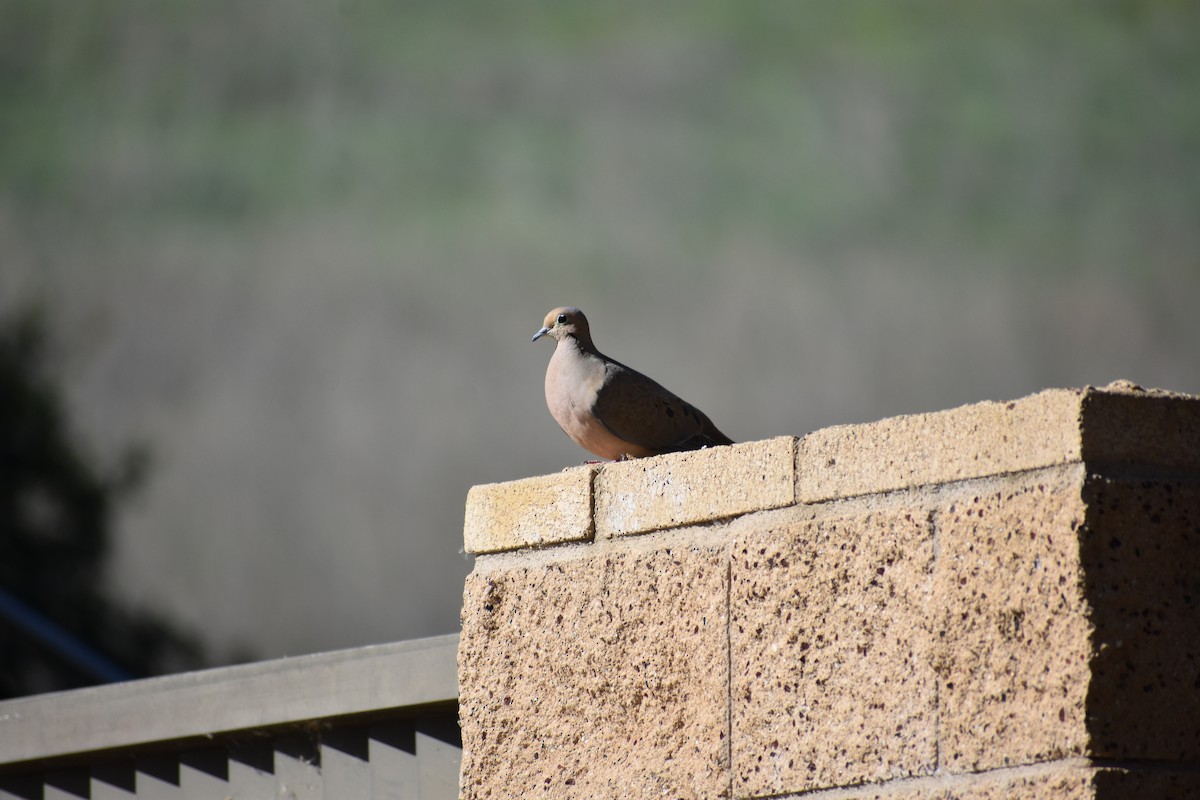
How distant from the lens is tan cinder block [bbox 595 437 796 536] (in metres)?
2.17

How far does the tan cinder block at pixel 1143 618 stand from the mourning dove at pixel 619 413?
0.94 meters

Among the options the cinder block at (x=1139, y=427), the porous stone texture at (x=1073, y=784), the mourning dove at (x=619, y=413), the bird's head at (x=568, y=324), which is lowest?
the porous stone texture at (x=1073, y=784)

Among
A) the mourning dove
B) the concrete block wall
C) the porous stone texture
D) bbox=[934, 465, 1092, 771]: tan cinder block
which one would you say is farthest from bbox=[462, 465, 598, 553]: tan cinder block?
the porous stone texture

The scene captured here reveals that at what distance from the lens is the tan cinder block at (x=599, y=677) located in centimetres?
218

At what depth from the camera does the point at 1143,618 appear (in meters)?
1.83

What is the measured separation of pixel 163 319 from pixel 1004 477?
8.89 metres

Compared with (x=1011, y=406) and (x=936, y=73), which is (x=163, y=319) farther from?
(x=1011, y=406)

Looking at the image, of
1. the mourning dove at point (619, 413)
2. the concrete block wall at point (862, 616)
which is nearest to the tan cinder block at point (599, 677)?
the concrete block wall at point (862, 616)

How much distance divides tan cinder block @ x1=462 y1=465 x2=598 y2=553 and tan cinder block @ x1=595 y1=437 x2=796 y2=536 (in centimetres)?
3

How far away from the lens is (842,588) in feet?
6.74

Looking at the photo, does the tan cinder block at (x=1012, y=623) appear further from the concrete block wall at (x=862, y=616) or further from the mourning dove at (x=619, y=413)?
the mourning dove at (x=619, y=413)

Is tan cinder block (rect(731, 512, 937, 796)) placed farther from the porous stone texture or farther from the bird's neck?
the bird's neck

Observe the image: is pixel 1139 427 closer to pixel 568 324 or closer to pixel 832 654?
pixel 832 654

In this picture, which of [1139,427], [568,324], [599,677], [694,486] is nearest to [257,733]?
[568,324]
